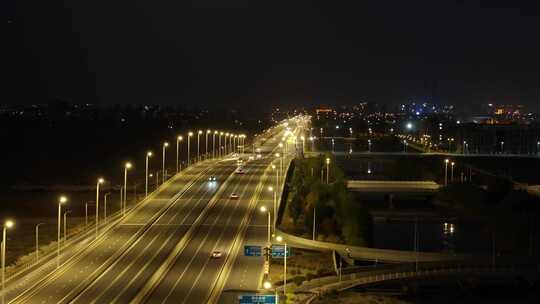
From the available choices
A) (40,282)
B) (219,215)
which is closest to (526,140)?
(219,215)

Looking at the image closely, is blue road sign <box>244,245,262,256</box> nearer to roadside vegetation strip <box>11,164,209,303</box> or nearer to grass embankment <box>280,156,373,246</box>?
roadside vegetation strip <box>11,164,209,303</box>

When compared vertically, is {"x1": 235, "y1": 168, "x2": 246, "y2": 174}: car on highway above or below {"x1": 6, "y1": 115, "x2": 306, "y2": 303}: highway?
above

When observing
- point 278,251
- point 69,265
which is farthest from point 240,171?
point 278,251

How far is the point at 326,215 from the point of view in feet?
141

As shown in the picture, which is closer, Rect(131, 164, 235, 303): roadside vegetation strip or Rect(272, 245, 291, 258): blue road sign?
Rect(272, 245, 291, 258): blue road sign

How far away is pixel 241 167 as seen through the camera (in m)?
63.9

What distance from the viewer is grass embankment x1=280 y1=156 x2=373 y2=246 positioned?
41.0 meters

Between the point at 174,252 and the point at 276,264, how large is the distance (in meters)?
4.31

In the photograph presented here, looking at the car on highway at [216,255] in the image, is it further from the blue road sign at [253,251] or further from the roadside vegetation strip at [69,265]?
the blue road sign at [253,251]

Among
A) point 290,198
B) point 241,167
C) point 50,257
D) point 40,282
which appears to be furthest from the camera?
point 241,167

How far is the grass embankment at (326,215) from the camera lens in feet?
135

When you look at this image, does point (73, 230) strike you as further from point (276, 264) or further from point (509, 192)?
point (509, 192)

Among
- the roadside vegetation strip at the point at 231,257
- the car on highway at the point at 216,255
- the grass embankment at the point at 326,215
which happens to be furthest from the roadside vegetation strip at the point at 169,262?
the grass embankment at the point at 326,215

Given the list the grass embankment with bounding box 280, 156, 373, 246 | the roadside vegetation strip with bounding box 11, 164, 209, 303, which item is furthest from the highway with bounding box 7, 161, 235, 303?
the grass embankment with bounding box 280, 156, 373, 246
